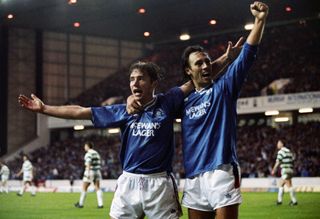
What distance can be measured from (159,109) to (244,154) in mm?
31647

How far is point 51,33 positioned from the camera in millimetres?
49844

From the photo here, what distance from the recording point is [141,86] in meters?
6.51

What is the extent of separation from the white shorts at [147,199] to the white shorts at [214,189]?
171mm

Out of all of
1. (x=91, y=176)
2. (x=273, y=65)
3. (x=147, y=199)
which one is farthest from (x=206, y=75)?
(x=273, y=65)

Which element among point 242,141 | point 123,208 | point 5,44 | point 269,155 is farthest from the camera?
point 5,44

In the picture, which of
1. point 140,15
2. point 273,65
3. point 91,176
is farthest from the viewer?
point 273,65

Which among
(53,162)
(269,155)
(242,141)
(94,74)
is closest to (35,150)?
(53,162)

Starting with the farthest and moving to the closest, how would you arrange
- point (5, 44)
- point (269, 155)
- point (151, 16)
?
point (5, 44) → point (151, 16) → point (269, 155)

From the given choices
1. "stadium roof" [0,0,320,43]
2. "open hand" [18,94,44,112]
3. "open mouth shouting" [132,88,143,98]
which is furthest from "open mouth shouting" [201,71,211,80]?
"stadium roof" [0,0,320,43]

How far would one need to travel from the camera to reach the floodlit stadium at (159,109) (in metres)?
6.40

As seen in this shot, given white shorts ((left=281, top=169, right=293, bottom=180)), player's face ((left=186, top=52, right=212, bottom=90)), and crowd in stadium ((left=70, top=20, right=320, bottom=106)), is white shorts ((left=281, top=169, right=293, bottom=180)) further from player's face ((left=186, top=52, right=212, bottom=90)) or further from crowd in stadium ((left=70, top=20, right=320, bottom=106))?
crowd in stadium ((left=70, top=20, right=320, bottom=106))

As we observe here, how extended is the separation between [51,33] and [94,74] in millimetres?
4821

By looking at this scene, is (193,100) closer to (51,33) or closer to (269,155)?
(269,155)

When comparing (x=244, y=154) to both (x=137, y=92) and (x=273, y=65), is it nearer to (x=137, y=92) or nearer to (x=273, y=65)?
(x=273, y=65)
